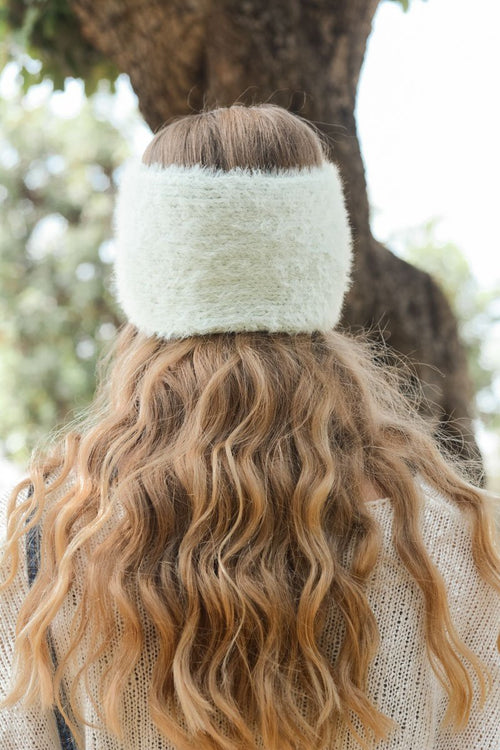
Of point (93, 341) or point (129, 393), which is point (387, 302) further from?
point (93, 341)

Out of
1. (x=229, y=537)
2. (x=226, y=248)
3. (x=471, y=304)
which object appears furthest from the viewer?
(x=471, y=304)

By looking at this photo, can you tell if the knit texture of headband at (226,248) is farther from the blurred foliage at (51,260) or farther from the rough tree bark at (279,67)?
the blurred foliage at (51,260)

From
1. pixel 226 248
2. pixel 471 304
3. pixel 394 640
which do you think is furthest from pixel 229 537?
pixel 471 304

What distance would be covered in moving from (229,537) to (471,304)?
9.10m

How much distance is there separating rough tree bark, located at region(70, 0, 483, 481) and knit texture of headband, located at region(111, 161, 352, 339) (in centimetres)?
92

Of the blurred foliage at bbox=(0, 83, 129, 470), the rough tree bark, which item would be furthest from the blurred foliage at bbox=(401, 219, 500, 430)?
the rough tree bark

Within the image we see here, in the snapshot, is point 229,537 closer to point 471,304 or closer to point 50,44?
point 50,44

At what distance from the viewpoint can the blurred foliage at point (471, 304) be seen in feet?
29.7

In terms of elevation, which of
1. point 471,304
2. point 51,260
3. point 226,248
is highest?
point 226,248

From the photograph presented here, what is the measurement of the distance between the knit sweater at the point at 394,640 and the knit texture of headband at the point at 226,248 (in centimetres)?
43

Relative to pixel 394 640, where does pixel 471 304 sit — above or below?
below

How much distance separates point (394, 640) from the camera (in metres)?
1.37

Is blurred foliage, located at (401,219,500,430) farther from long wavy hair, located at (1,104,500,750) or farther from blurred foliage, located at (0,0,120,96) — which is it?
long wavy hair, located at (1,104,500,750)

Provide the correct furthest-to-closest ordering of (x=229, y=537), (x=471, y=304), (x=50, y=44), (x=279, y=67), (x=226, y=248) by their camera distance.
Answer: (x=471, y=304) → (x=50, y=44) → (x=279, y=67) → (x=226, y=248) → (x=229, y=537)
